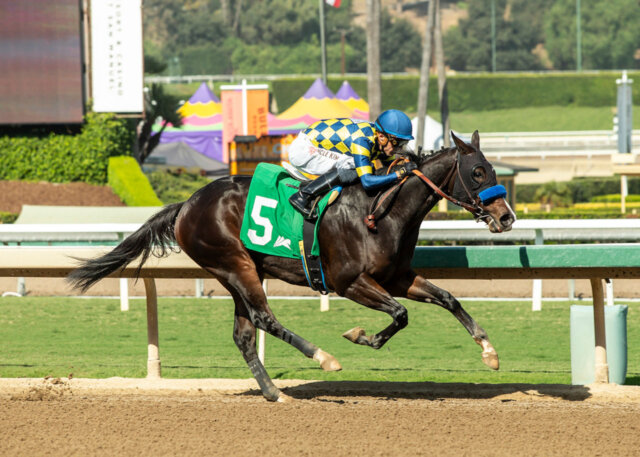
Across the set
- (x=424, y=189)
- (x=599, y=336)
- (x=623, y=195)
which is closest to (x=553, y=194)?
(x=623, y=195)

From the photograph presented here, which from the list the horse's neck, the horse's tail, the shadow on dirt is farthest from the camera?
the horse's tail

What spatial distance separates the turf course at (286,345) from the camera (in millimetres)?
6480

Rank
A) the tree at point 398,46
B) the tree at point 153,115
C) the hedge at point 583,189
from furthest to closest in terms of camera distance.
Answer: the tree at point 398,46
the hedge at point 583,189
the tree at point 153,115

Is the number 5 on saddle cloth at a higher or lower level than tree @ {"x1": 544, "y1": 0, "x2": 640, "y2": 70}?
lower

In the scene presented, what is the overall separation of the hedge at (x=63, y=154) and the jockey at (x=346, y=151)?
1878 centimetres

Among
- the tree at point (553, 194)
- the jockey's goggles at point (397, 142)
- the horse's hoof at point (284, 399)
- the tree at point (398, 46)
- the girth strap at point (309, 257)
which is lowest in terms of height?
the tree at point (553, 194)

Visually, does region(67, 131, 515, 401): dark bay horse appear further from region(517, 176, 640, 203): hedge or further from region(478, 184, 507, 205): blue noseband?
region(517, 176, 640, 203): hedge

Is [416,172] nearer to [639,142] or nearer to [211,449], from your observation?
[211,449]

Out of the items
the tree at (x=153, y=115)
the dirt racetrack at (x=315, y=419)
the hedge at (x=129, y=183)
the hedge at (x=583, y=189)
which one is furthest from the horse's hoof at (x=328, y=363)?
the hedge at (x=583, y=189)

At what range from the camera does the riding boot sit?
5168 mm

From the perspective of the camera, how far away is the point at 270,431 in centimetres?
451

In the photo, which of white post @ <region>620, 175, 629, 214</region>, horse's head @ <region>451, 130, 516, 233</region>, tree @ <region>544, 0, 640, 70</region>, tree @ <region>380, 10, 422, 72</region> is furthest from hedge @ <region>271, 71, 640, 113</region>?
horse's head @ <region>451, 130, 516, 233</region>

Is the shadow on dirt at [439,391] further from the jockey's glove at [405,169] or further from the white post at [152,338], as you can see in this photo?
the jockey's glove at [405,169]

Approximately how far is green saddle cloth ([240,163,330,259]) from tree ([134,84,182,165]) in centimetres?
2484
